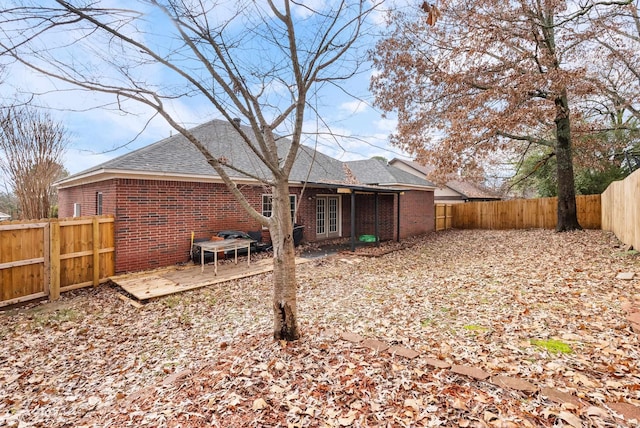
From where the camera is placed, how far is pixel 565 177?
11.1 meters

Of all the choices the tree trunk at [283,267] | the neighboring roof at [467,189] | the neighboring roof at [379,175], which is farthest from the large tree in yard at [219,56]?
the neighboring roof at [467,189]

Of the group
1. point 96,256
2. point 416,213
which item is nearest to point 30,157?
point 96,256

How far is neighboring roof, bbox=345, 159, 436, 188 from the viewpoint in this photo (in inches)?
575

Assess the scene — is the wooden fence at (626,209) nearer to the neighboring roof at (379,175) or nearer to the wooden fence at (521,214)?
the wooden fence at (521,214)

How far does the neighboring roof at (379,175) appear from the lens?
14.6 m

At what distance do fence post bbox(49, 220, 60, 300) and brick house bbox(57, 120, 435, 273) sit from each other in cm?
137

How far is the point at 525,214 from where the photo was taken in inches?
626

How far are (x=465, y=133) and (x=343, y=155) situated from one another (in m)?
7.93

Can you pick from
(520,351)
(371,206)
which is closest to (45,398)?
(520,351)

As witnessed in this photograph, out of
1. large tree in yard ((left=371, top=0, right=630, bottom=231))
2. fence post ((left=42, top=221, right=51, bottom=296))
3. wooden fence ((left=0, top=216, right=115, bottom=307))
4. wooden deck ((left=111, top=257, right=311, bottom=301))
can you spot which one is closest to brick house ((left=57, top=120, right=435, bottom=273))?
wooden fence ((left=0, top=216, right=115, bottom=307))

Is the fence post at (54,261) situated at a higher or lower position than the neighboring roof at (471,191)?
lower

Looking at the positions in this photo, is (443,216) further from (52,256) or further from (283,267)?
(52,256)

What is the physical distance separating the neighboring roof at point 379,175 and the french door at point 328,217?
6.85ft

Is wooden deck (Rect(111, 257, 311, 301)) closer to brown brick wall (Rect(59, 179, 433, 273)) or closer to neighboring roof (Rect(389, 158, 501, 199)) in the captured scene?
brown brick wall (Rect(59, 179, 433, 273))
